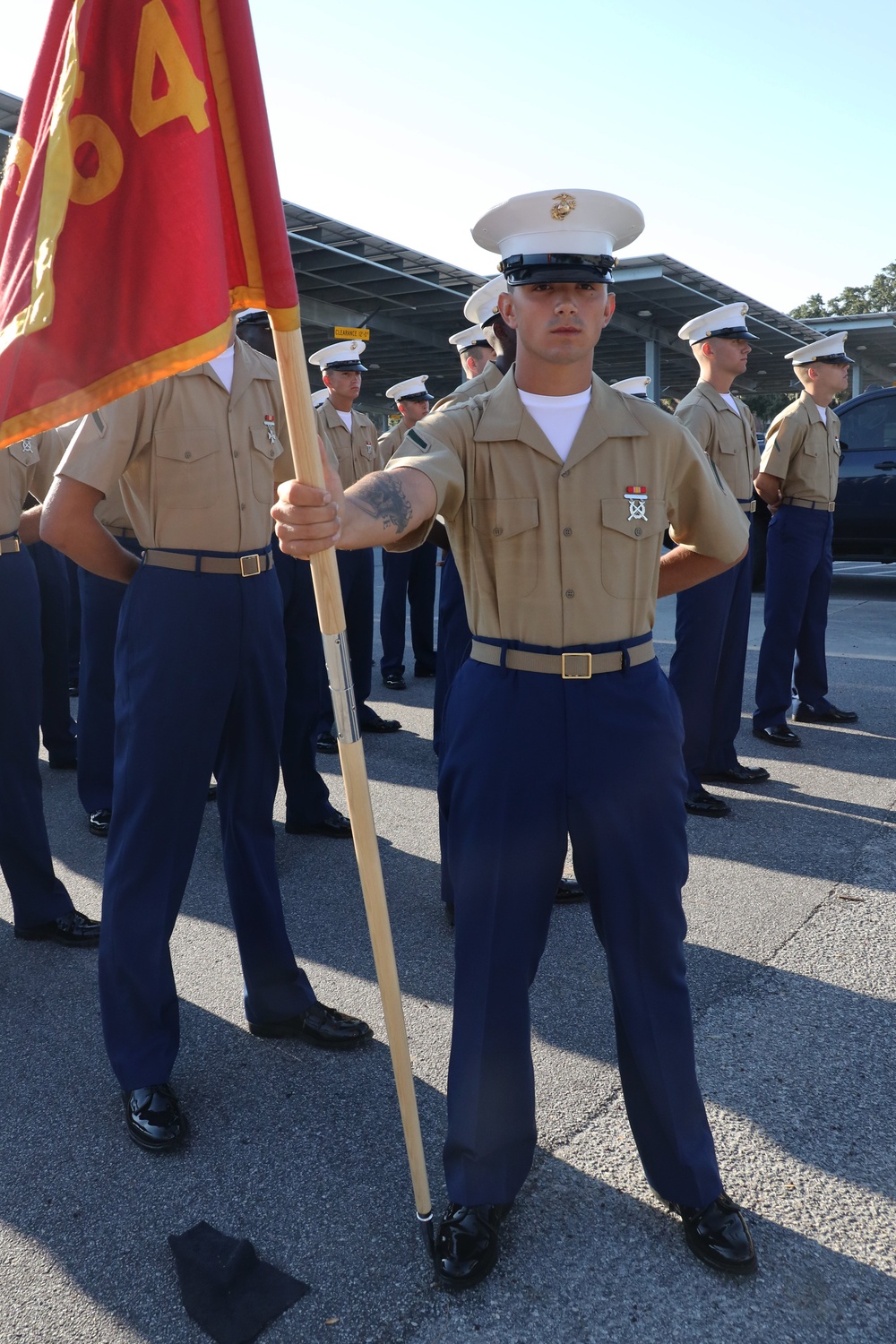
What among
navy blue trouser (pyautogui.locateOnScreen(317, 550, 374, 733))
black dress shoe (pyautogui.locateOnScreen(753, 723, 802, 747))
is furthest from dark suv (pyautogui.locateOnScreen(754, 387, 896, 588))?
navy blue trouser (pyautogui.locateOnScreen(317, 550, 374, 733))

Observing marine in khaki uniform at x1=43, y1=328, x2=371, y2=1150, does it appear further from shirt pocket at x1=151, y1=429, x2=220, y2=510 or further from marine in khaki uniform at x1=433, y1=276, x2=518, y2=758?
→ marine in khaki uniform at x1=433, y1=276, x2=518, y2=758

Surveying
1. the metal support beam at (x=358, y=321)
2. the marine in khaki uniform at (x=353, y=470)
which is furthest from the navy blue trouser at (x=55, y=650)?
the metal support beam at (x=358, y=321)

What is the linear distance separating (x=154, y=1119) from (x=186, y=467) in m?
1.57

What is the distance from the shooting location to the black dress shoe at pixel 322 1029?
294cm

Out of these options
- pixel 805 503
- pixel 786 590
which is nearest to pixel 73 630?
pixel 786 590

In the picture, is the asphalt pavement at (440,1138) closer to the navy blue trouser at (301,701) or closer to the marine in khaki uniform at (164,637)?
the marine in khaki uniform at (164,637)

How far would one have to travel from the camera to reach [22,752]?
3598 millimetres

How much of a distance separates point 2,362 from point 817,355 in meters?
5.39

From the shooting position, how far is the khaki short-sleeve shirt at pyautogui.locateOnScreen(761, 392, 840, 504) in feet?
19.6

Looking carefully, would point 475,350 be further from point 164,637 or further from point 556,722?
point 556,722

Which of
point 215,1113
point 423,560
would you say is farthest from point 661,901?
point 423,560

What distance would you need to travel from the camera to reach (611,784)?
6.77ft

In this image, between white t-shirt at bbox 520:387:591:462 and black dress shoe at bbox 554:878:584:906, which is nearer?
white t-shirt at bbox 520:387:591:462

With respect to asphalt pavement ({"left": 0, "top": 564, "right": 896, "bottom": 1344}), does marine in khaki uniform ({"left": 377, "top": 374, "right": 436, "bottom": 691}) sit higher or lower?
higher
